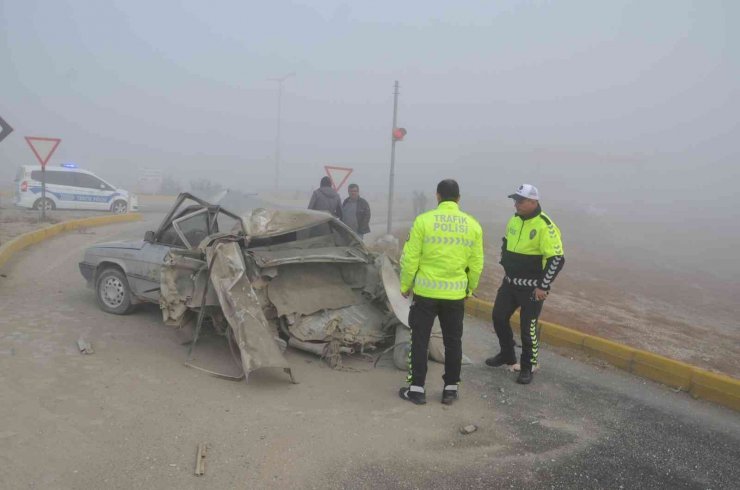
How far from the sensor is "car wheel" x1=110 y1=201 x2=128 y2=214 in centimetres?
1805

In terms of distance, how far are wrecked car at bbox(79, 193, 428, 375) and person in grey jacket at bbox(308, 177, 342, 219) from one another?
115 inches

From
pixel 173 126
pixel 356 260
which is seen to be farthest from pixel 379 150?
pixel 356 260

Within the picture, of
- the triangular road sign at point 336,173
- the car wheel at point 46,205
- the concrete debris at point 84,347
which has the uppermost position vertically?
the triangular road sign at point 336,173

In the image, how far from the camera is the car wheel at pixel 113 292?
20.2 ft

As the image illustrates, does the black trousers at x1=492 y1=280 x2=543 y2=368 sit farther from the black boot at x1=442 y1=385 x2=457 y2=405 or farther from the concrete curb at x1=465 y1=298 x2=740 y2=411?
the concrete curb at x1=465 y1=298 x2=740 y2=411

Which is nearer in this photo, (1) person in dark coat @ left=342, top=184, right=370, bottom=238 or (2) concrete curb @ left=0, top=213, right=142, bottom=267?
(2) concrete curb @ left=0, top=213, right=142, bottom=267

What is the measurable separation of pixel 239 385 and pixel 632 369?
12.8 ft

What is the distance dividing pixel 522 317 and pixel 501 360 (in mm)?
A: 613

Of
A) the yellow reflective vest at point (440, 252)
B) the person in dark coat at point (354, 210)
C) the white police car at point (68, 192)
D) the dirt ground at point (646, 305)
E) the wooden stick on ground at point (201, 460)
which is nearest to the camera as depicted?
the wooden stick on ground at point (201, 460)

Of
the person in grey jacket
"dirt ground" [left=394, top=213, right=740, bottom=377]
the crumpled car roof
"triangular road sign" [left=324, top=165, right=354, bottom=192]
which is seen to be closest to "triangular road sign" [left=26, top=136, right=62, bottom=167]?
"triangular road sign" [left=324, top=165, right=354, bottom=192]

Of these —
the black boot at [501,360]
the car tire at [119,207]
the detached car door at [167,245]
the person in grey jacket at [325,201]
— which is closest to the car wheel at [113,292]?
the detached car door at [167,245]

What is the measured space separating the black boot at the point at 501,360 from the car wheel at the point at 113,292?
4.04 meters

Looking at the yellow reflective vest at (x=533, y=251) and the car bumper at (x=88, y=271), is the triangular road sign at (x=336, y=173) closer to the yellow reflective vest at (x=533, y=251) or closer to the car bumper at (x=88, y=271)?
the car bumper at (x=88, y=271)

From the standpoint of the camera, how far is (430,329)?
4.43 m
